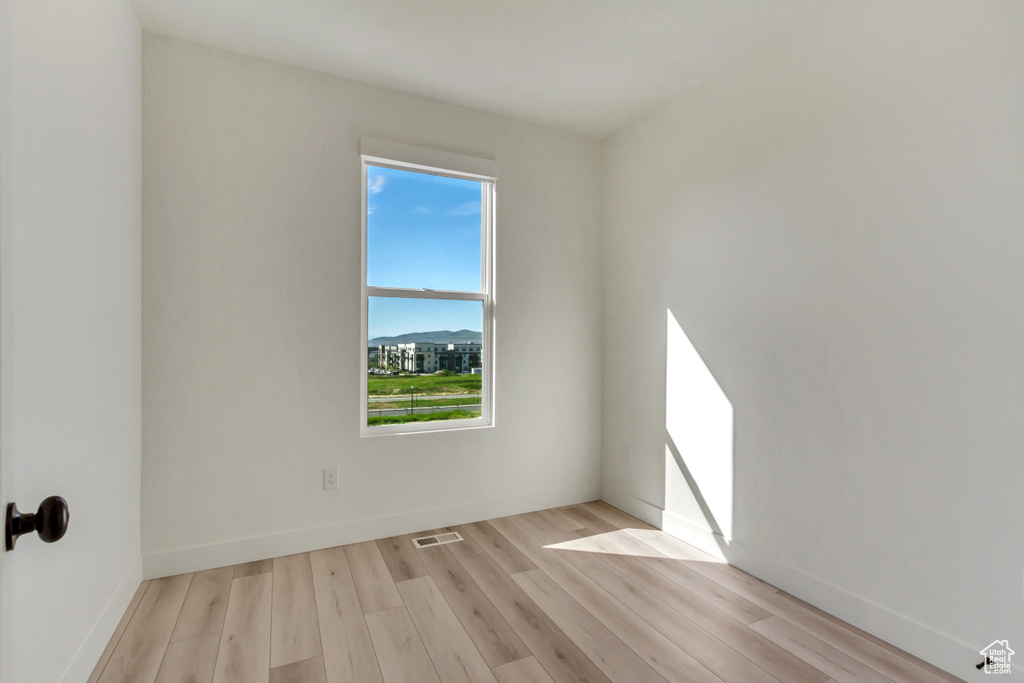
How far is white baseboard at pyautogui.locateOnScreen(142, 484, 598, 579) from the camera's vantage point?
8.00 ft

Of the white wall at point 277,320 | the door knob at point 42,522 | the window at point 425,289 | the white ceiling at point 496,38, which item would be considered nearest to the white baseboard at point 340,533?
the white wall at point 277,320

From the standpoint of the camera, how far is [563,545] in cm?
283

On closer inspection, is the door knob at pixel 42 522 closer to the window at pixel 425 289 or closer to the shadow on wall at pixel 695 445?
the window at pixel 425 289

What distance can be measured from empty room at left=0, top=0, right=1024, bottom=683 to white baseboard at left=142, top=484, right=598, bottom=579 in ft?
0.05

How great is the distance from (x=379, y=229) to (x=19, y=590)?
7.25ft

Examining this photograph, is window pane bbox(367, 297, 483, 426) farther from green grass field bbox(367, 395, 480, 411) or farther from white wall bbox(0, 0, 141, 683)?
white wall bbox(0, 0, 141, 683)

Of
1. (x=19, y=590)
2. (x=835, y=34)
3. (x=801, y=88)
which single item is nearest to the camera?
(x=19, y=590)

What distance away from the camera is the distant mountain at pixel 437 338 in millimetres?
3016

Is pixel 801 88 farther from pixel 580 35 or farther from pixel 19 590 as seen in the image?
pixel 19 590

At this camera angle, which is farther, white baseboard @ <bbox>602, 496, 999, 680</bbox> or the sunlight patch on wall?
the sunlight patch on wall

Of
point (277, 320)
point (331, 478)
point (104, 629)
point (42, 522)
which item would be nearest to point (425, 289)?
point (277, 320)

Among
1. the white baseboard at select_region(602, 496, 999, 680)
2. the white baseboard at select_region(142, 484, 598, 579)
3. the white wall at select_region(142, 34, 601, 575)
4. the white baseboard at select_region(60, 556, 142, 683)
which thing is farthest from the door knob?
the white baseboard at select_region(602, 496, 999, 680)

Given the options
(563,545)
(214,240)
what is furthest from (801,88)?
(214,240)

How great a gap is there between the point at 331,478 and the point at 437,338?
1.03 metres
